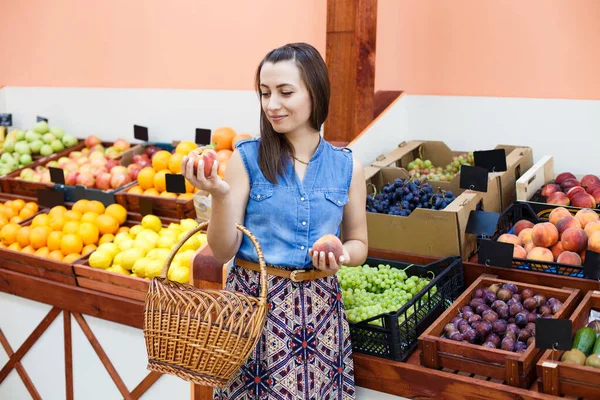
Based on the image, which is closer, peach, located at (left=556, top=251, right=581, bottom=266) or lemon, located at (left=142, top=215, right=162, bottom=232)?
peach, located at (left=556, top=251, right=581, bottom=266)

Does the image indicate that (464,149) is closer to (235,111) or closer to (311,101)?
(235,111)

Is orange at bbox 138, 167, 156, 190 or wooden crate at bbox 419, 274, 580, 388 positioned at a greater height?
orange at bbox 138, 167, 156, 190

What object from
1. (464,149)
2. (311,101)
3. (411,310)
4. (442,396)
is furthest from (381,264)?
(464,149)

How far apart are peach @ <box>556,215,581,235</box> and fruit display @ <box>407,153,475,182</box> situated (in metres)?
0.67

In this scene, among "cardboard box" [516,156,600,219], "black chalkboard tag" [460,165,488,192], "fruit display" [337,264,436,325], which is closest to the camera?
"fruit display" [337,264,436,325]

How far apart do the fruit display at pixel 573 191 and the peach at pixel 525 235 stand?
11.7 inches

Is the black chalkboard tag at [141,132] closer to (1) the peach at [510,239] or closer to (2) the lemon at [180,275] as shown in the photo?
(2) the lemon at [180,275]

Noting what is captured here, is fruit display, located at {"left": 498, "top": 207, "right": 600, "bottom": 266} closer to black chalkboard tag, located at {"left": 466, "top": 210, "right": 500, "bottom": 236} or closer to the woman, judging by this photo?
black chalkboard tag, located at {"left": 466, "top": 210, "right": 500, "bottom": 236}

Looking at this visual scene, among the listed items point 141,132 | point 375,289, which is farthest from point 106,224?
point 375,289

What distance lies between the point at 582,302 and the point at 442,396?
0.56 metres

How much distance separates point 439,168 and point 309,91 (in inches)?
62.3

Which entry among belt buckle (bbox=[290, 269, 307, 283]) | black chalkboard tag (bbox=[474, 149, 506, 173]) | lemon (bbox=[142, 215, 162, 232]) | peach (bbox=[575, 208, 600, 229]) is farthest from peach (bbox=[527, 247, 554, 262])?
lemon (bbox=[142, 215, 162, 232])

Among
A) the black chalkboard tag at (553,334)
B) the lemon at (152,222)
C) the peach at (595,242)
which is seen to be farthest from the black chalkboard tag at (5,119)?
the black chalkboard tag at (553,334)

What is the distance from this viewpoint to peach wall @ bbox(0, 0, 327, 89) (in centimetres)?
383
